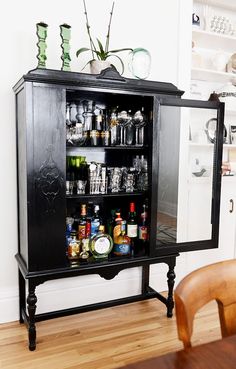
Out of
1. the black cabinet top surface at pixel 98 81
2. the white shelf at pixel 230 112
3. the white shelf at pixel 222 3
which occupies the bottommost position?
the white shelf at pixel 230 112

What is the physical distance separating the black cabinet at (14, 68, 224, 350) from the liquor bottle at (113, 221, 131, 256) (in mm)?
61

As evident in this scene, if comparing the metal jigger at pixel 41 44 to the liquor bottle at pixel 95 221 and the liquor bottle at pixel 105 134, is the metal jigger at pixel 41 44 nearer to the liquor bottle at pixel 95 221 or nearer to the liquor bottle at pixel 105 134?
the liquor bottle at pixel 105 134

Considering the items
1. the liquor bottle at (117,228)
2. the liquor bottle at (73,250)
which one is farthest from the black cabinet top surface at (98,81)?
the liquor bottle at (73,250)

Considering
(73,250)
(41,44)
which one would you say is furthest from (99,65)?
(73,250)

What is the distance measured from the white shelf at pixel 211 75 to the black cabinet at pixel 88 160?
2.15ft

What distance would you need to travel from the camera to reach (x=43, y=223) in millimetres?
1959

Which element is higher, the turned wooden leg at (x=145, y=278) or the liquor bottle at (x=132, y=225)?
the liquor bottle at (x=132, y=225)

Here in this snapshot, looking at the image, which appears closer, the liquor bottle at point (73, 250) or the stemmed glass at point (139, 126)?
the liquor bottle at point (73, 250)

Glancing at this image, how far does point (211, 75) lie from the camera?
295 cm

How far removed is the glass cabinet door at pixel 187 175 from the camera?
228cm

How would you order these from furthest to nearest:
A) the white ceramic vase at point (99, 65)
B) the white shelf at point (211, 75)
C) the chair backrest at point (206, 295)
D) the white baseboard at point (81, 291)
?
the white shelf at point (211, 75), the white baseboard at point (81, 291), the white ceramic vase at point (99, 65), the chair backrest at point (206, 295)

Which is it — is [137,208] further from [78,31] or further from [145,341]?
[78,31]

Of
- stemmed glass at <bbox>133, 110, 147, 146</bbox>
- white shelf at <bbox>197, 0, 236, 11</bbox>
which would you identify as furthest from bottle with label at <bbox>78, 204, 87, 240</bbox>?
white shelf at <bbox>197, 0, 236, 11</bbox>

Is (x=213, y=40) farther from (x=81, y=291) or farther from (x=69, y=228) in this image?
(x=81, y=291)
